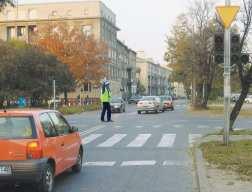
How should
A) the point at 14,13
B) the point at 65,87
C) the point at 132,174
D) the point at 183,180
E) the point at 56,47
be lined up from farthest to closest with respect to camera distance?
the point at 14,13 < the point at 56,47 < the point at 65,87 < the point at 132,174 < the point at 183,180

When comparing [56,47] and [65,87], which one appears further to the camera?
[56,47]

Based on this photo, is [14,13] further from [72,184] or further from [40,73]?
[72,184]

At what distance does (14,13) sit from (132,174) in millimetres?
105764

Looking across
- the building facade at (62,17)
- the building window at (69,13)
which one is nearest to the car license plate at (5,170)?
the building facade at (62,17)

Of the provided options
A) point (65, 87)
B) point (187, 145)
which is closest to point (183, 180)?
point (187, 145)

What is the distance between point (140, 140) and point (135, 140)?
0.58 feet

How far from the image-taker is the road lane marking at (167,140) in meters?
18.4

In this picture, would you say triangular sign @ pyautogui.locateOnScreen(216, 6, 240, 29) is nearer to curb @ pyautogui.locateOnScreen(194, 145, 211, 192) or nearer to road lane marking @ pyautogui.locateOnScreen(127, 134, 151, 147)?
curb @ pyautogui.locateOnScreen(194, 145, 211, 192)

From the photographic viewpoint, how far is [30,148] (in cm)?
942

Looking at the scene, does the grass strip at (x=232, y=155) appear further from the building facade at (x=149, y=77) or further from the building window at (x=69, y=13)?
the building facade at (x=149, y=77)

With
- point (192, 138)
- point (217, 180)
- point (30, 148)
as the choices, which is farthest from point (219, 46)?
point (30, 148)

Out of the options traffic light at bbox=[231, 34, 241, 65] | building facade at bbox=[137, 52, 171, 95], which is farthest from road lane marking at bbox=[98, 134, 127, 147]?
building facade at bbox=[137, 52, 171, 95]

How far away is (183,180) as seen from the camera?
1112 centimetres

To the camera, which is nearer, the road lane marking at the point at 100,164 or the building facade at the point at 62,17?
the road lane marking at the point at 100,164
